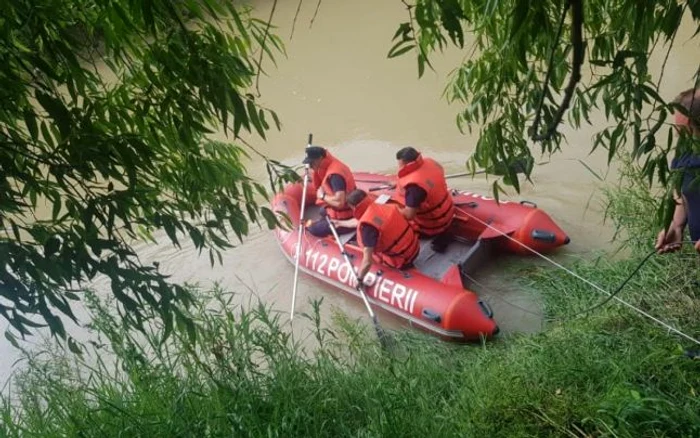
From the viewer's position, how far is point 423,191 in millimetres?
4270

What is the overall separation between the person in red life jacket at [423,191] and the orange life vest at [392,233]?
0.16 metres

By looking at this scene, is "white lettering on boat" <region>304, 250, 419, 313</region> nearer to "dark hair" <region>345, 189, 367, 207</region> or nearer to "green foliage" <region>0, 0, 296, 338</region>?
"dark hair" <region>345, 189, 367, 207</region>

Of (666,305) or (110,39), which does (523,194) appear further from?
(110,39)

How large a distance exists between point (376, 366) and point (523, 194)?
2898mm

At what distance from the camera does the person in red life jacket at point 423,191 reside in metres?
4.29

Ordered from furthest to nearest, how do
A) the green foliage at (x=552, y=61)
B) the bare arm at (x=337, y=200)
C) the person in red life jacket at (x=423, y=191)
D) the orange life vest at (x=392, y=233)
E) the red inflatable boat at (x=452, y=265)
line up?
1. the bare arm at (x=337, y=200)
2. the person in red life jacket at (x=423, y=191)
3. the orange life vest at (x=392, y=233)
4. the red inflatable boat at (x=452, y=265)
5. the green foliage at (x=552, y=61)

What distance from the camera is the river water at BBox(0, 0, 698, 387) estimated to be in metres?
4.68

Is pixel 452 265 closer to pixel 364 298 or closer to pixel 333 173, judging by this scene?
pixel 364 298

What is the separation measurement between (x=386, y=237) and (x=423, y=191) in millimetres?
409

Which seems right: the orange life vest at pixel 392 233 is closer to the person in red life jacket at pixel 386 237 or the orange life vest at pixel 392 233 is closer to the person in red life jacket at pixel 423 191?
the person in red life jacket at pixel 386 237

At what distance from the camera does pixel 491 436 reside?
214 cm

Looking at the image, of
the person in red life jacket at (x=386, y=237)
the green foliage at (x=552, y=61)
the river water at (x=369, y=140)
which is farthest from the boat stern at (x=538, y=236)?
the green foliage at (x=552, y=61)

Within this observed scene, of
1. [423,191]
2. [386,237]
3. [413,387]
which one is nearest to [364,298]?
[386,237]

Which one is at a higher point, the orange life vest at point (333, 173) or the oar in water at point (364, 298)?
the orange life vest at point (333, 173)
